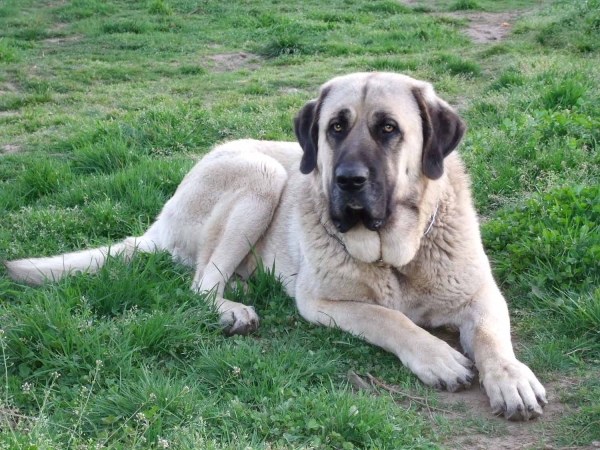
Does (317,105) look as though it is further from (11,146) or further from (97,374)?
(11,146)

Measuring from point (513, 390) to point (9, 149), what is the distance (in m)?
5.65

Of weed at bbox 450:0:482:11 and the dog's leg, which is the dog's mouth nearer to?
the dog's leg

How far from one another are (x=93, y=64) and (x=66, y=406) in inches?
348

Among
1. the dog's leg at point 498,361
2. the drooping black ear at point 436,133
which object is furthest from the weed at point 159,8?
the dog's leg at point 498,361

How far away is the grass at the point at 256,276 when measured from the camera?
287cm

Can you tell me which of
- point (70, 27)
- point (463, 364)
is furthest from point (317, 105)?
point (70, 27)

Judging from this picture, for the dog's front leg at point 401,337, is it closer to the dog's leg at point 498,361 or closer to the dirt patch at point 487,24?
the dog's leg at point 498,361

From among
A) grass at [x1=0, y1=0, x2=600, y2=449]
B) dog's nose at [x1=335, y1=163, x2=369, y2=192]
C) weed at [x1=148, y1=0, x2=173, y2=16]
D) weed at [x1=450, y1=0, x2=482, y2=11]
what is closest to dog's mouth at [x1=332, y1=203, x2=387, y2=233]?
dog's nose at [x1=335, y1=163, x2=369, y2=192]

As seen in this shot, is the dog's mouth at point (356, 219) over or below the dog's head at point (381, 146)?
below

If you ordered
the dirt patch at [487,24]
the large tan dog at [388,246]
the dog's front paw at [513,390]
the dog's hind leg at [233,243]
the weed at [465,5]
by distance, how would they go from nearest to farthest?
1. the dog's front paw at [513,390]
2. the large tan dog at [388,246]
3. the dog's hind leg at [233,243]
4. the dirt patch at [487,24]
5. the weed at [465,5]

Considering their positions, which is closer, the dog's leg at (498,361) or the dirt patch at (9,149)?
the dog's leg at (498,361)

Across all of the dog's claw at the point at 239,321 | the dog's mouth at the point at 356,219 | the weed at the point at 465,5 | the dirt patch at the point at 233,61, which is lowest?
the dirt patch at the point at 233,61

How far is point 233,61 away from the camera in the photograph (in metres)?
11.4

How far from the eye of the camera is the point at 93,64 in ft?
35.9
